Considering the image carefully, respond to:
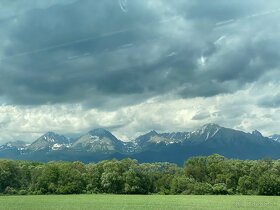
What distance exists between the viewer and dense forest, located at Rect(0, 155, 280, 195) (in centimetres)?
12412

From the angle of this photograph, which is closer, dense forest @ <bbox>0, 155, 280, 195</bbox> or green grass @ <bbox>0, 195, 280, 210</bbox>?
green grass @ <bbox>0, 195, 280, 210</bbox>

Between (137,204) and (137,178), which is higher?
(137,178)

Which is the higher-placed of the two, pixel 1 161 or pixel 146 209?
pixel 1 161

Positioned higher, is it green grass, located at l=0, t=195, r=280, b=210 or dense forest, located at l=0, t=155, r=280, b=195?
dense forest, located at l=0, t=155, r=280, b=195

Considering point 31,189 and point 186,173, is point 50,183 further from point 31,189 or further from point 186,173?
point 186,173

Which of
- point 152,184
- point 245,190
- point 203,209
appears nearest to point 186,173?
point 152,184

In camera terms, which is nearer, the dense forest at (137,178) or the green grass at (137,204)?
the green grass at (137,204)

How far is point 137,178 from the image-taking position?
130 metres

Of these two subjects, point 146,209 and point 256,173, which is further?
point 256,173

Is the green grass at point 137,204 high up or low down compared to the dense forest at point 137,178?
down

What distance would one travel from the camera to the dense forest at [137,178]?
12412cm

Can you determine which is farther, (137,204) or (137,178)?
(137,178)

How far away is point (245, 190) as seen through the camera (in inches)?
4815

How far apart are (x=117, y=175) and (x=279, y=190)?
154 feet
